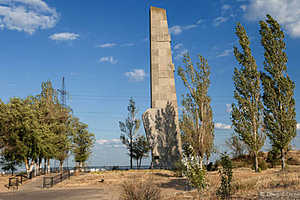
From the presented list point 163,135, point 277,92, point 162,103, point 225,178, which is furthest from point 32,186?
point 277,92

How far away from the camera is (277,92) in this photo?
923 inches

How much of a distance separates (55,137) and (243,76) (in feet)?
62.5

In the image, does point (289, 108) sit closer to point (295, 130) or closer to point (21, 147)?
point (295, 130)

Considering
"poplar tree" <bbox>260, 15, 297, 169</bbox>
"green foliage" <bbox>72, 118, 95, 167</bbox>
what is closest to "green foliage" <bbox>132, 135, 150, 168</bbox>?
"green foliage" <bbox>72, 118, 95, 167</bbox>

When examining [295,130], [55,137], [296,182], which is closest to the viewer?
[296,182]

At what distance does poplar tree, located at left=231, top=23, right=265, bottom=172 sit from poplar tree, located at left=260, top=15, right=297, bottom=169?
2.21 ft

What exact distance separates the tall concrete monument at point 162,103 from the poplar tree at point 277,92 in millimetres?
8820

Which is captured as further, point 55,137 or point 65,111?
point 65,111

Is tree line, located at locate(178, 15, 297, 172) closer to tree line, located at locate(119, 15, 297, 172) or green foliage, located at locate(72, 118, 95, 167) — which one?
tree line, located at locate(119, 15, 297, 172)

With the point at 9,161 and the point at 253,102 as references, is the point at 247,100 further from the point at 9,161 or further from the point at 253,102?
the point at 9,161

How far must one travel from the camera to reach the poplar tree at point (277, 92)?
22.4 m

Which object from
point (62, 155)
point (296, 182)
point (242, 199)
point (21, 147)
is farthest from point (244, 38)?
point (62, 155)

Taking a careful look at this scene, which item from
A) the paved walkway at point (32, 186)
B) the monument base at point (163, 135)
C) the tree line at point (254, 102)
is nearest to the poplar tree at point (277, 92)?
the tree line at point (254, 102)

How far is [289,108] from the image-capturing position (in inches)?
894
